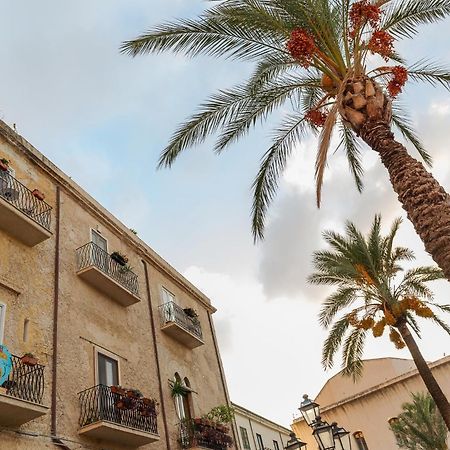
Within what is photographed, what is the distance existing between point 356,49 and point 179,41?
12.2 ft

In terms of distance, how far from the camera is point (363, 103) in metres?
8.98

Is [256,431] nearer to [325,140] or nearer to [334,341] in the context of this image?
Answer: [334,341]

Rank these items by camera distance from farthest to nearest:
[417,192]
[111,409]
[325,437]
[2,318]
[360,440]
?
[360,440], [111,409], [2,318], [325,437], [417,192]

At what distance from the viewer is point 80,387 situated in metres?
11.4

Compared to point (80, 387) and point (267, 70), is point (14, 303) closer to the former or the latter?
point (80, 387)

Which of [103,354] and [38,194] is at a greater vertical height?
[38,194]

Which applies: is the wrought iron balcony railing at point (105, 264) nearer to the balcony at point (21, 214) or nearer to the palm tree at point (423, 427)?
the balcony at point (21, 214)

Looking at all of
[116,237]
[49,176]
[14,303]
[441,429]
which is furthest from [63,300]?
[441,429]

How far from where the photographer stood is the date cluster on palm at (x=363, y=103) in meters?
8.95

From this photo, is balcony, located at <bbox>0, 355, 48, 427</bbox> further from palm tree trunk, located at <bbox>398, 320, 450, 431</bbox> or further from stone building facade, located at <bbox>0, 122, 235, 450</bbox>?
palm tree trunk, located at <bbox>398, 320, 450, 431</bbox>

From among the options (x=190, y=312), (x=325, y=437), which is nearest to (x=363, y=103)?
(x=325, y=437)

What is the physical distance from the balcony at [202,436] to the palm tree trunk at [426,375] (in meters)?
6.96

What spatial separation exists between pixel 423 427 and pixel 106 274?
23693 millimetres

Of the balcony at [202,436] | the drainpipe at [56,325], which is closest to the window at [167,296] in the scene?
the balcony at [202,436]
